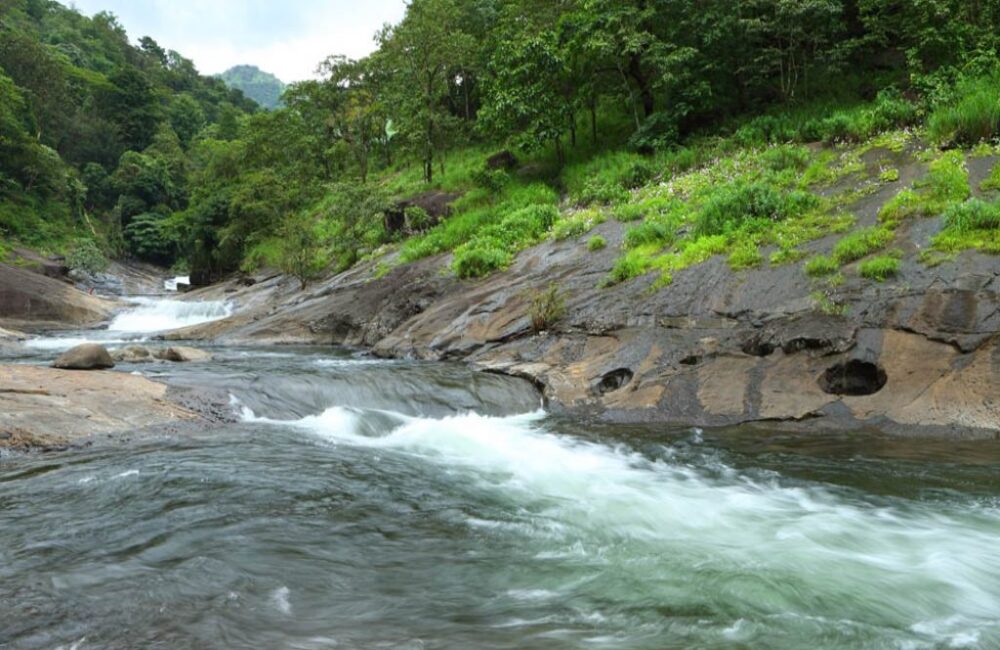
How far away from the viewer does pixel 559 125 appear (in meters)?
23.8

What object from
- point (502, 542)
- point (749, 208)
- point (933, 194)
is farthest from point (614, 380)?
point (933, 194)

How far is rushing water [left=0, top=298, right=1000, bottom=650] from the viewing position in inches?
150

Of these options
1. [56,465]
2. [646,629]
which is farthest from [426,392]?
[646,629]

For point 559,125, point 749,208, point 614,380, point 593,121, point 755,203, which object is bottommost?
point 614,380

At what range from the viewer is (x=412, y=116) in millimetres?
29984

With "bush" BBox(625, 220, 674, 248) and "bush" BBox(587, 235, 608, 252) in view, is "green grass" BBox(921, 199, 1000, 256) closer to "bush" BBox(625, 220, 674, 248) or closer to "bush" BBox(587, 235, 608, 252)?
"bush" BBox(625, 220, 674, 248)

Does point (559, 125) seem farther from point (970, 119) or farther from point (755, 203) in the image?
point (970, 119)

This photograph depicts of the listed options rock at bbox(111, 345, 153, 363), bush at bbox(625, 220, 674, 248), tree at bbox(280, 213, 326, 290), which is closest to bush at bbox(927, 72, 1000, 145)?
bush at bbox(625, 220, 674, 248)

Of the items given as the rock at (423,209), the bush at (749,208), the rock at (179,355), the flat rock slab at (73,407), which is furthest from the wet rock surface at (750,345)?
the rock at (423,209)

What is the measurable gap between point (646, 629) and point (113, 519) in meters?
4.53

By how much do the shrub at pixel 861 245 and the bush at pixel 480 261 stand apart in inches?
333

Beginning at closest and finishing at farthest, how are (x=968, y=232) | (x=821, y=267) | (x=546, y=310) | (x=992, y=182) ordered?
(x=968, y=232)
(x=821, y=267)
(x=992, y=182)
(x=546, y=310)

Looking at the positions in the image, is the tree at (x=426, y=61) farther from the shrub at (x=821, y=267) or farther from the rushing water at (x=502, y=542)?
the rushing water at (x=502, y=542)

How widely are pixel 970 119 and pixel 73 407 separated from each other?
1744cm
